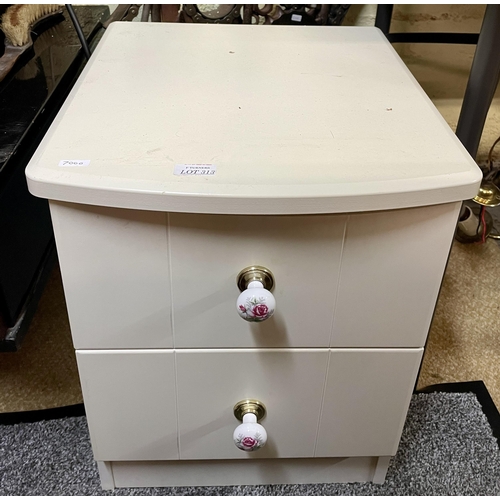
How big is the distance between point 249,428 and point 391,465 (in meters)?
0.30

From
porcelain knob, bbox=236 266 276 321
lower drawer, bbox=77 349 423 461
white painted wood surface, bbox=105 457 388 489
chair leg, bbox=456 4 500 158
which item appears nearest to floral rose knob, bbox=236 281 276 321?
porcelain knob, bbox=236 266 276 321

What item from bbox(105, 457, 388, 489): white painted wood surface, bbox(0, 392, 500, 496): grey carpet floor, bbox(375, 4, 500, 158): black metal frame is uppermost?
bbox(375, 4, 500, 158): black metal frame

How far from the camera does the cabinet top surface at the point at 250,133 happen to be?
1.55 feet

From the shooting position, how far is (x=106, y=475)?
0.74m

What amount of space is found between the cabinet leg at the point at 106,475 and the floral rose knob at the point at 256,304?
37 cm

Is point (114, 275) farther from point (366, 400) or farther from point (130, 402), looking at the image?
point (366, 400)

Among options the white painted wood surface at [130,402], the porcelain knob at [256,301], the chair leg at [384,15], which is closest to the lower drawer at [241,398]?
the white painted wood surface at [130,402]

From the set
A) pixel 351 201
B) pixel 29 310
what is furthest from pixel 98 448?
pixel 351 201

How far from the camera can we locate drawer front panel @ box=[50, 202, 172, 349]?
51 cm

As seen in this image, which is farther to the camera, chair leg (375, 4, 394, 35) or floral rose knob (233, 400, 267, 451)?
chair leg (375, 4, 394, 35)

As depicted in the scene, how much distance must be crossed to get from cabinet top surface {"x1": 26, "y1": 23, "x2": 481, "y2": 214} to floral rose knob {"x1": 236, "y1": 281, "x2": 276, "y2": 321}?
0.08 meters

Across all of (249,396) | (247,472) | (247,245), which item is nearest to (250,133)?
(247,245)

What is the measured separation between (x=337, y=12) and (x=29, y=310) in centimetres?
85

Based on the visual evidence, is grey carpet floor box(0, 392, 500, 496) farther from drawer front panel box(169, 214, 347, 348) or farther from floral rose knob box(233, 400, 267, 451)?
drawer front panel box(169, 214, 347, 348)
